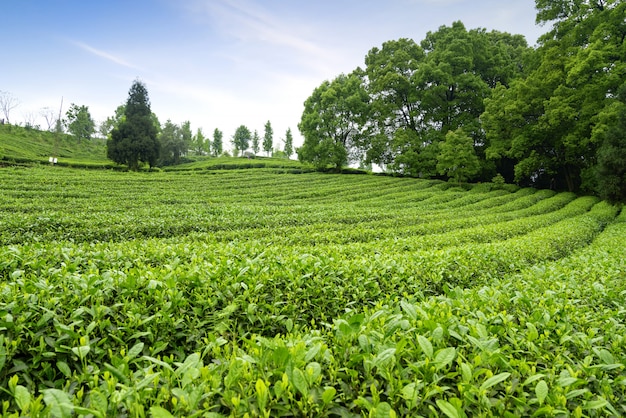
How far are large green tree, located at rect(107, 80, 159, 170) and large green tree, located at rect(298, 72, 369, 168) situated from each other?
24.8 metres

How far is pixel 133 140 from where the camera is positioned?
163 feet


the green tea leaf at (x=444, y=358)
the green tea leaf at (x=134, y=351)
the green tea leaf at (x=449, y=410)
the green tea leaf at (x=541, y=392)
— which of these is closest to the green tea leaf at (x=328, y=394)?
the green tea leaf at (x=449, y=410)

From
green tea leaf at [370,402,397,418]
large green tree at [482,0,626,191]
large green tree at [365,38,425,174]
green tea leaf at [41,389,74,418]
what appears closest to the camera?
green tea leaf at [41,389,74,418]

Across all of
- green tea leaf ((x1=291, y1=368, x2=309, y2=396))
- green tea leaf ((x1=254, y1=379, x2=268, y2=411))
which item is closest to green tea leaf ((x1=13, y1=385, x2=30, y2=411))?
green tea leaf ((x1=254, y1=379, x2=268, y2=411))

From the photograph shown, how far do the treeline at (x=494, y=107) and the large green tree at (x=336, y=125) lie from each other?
15 cm

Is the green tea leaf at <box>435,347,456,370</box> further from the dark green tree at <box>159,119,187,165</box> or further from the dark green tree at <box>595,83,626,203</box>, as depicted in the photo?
the dark green tree at <box>159,119,187,165</box>

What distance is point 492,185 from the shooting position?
104 feet

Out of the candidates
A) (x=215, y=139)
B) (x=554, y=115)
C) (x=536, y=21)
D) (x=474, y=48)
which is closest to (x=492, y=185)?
(x=554, y=115)

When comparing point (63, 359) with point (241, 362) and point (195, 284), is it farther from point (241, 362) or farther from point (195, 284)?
point (241, 362)

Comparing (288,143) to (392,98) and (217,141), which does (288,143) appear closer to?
(217,141)

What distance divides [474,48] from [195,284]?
45.6 meters

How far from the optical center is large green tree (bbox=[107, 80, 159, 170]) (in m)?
49.3

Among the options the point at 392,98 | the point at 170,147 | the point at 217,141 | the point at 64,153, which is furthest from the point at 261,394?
the point at 217,141

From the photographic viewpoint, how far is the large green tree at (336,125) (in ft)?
142
